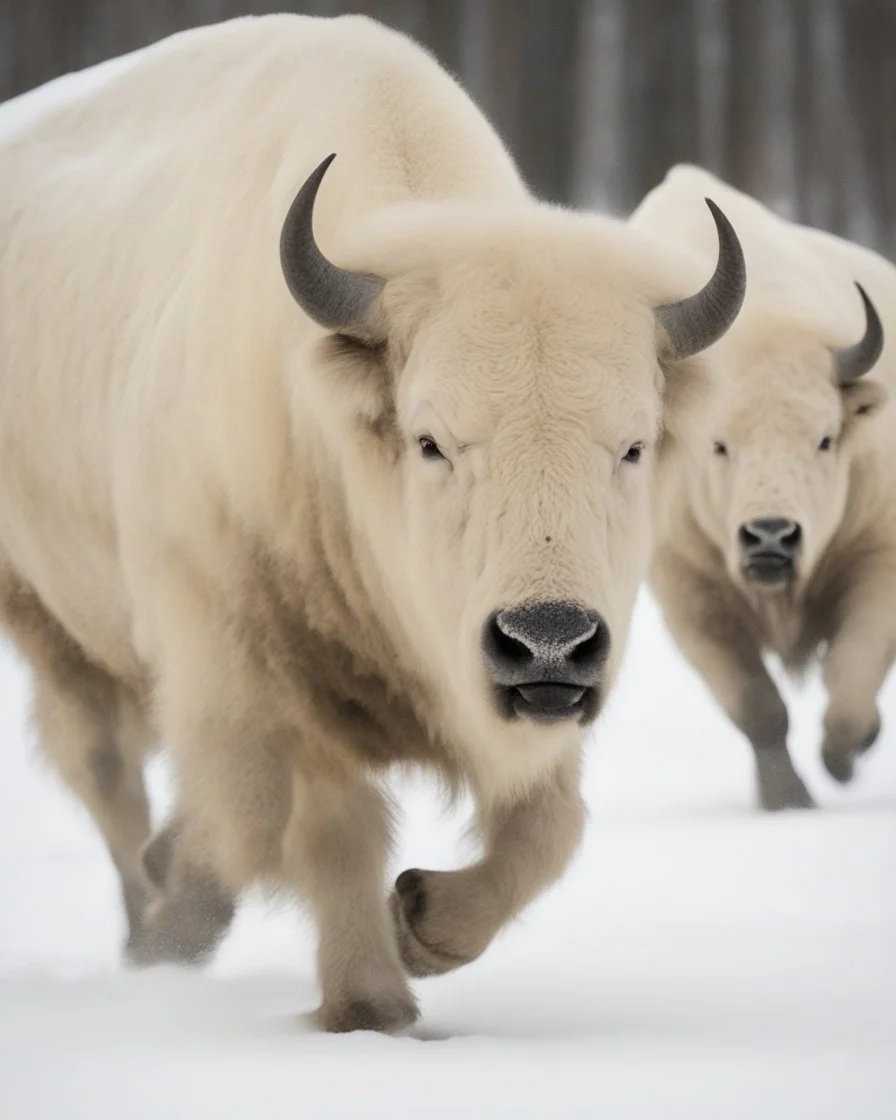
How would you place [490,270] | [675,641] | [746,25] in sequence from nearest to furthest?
[490,270]
[675,641]
[746,25]

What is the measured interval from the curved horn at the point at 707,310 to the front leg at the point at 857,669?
3551mm

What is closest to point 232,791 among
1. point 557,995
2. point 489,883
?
point 489,883

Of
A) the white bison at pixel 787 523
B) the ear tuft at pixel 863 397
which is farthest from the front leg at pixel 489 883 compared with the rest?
Answer: the ear tuft at pixel 863 397

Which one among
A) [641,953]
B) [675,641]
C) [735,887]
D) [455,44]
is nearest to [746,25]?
[455,44]

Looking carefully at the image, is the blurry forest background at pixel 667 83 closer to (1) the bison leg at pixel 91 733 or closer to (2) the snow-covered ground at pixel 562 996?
(1) the bison leg at pixel 91 733

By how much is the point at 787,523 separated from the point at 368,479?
3.47 meters

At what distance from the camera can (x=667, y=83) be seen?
37.6ft

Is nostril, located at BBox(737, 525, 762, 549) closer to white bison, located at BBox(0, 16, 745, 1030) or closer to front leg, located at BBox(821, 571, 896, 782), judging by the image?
front leg, located at BBox(821, 571, 896, 782)

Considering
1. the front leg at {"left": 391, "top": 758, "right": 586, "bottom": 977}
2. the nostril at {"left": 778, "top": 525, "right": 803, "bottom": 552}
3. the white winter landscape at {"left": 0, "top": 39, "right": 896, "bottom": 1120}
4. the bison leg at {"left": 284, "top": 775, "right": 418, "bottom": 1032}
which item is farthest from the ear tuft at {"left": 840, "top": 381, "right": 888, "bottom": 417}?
the bison leg at {"left": 284, "top": 775, "right": 418, "bottom": 1032}

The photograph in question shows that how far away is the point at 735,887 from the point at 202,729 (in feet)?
6.24

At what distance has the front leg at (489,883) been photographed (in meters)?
3.74

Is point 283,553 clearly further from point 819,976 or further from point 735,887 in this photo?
point 735,887

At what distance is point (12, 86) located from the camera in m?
7.66

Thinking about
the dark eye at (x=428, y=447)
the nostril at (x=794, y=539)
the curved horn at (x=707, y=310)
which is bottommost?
the nostril at (x=794, y=539)
